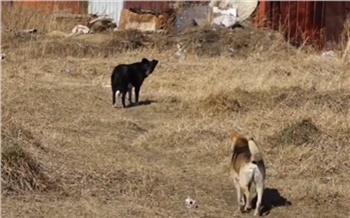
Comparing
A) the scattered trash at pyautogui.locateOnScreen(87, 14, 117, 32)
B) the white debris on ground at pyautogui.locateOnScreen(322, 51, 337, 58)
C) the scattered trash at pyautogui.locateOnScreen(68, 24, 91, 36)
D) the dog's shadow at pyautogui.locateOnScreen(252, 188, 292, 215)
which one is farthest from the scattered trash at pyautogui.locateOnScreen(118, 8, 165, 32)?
the dog's shadow at pyautogui.locateOnScreen(252, 188, 292, 215)

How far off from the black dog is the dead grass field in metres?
0.29

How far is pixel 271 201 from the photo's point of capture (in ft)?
22.5

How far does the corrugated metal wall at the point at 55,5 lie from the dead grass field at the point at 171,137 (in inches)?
278

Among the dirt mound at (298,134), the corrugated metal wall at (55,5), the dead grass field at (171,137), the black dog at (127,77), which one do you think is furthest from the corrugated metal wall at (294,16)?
the dirt mound at (298,134)

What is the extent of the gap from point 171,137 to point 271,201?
2.42 meters

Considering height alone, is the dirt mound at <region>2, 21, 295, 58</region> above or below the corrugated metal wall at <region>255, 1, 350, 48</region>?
below

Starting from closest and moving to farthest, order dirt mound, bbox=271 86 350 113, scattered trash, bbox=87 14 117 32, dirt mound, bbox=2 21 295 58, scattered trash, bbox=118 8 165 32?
dirt mound, bbox=271 86 350 113
dirt mound, bbox=2 21 295 58
scattered trash, bbox=118 8 165 32
scattered trash, bbox=87 14 117 32

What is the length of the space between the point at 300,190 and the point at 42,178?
2.25 meters

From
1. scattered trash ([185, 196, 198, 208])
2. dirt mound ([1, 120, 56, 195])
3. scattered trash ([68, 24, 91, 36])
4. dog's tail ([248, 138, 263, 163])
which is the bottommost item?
scattered trash ([68, 24, 91, 36])

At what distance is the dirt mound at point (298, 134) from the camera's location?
8578 mm

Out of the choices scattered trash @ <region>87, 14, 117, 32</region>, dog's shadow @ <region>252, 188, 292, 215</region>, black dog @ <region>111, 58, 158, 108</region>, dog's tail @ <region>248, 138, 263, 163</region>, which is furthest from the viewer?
scattered trash @ <region>87, 14, 117, 32</region>

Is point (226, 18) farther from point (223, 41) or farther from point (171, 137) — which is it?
point (171, 137)

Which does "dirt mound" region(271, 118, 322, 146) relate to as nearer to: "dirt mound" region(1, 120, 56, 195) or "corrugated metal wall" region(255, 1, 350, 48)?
"dirt mound" region(1, 120, 56, 195)

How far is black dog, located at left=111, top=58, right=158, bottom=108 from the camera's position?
11.1 m
